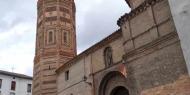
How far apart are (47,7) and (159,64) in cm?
1596

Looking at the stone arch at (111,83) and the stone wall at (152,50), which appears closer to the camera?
the stone wall at (152,50)

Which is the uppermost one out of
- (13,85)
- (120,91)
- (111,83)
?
(13,85)

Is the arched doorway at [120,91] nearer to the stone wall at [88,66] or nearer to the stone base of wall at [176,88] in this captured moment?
the stone wall at [88,66]

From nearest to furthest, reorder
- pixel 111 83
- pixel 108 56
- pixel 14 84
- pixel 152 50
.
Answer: pixel 152 50
pixel 111 83
pixel 108 56
pixel 14 84

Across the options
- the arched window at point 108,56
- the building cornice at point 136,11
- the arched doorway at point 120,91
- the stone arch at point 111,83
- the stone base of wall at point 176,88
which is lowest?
the stone base of wall at point 176,88

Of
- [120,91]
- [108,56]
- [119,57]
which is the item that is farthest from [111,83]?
[108,56]

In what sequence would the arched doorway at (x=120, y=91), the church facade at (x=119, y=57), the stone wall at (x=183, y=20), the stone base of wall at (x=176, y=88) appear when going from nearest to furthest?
the stone base of wall at (x=176, y=88)
the stone wall at (x=183, y=20)
the church facade at (x=119, y=57)
the arched doorway at (x=120, y=91)

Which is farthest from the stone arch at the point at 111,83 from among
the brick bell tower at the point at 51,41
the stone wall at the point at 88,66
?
the brick bell tower at the point at 51,41

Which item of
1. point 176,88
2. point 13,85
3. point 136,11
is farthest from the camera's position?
point 13,85

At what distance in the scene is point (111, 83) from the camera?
50.0 feet

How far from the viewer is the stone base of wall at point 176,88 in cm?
1019

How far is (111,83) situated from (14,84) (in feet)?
82.1

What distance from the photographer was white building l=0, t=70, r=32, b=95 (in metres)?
35.6

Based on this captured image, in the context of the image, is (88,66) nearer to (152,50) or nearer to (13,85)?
(152,50)
